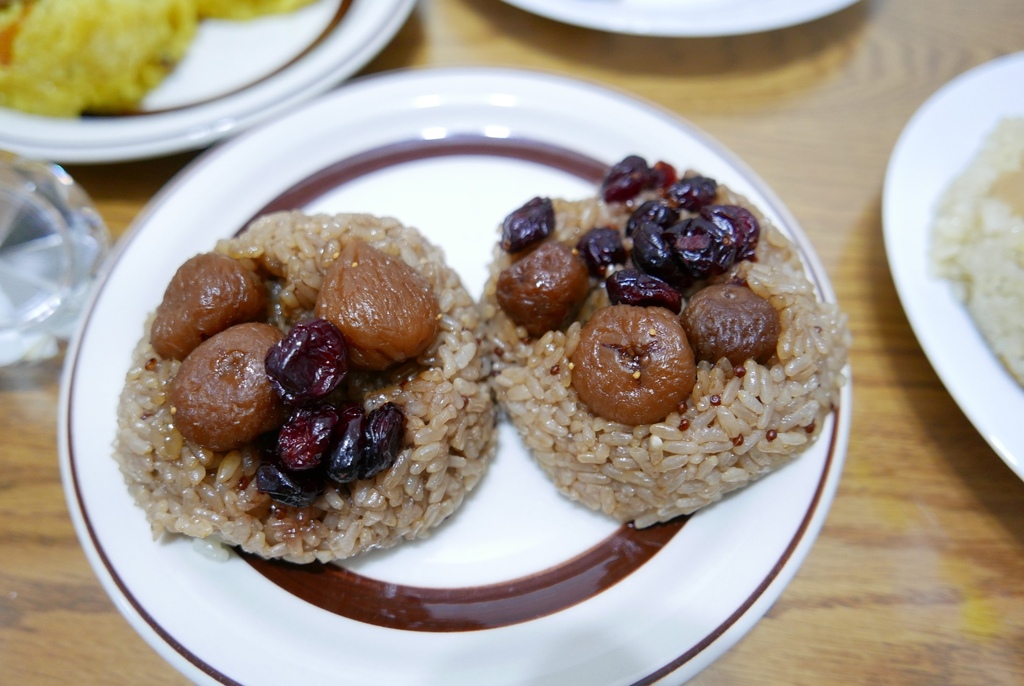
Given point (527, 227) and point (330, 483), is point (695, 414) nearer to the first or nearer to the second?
point (527, 227)

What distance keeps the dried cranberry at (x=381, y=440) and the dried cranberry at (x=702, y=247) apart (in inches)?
34.6

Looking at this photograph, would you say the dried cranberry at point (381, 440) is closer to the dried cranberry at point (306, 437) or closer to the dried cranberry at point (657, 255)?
the dried cranberry at point (306, 437)

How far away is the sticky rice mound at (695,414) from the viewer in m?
1.65

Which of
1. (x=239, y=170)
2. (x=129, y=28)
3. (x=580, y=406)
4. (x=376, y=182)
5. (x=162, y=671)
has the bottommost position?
(x=162, y=671)

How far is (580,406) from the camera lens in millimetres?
1761

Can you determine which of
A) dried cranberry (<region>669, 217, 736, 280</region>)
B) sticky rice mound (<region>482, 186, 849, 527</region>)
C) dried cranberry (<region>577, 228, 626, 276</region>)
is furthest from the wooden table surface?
dried cranberry (<region>577, 228, 626, 276</region>)

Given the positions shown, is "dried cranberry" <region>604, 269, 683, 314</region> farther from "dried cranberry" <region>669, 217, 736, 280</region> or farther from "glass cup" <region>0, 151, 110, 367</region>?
"glass cup" <region>0, 151, 110, 367</region>

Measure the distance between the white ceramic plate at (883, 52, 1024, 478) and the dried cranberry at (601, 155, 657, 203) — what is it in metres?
0.91

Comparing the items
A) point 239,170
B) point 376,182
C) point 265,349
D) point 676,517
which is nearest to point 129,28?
point 239,170

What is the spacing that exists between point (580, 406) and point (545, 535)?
0.44 metres

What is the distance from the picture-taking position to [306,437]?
154cm

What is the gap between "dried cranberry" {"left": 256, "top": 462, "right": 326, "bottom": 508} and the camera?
1567 millimetres

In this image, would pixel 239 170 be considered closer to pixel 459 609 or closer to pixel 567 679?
pixel 459 609

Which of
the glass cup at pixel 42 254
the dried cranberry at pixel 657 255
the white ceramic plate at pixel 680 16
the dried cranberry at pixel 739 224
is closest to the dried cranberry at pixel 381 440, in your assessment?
the dried cranberry at pixel 657 255
